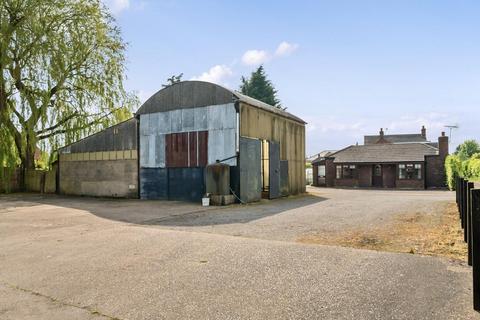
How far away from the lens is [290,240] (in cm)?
777

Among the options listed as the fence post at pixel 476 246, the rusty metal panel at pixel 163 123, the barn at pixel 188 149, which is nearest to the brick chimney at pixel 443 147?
the barn at pixel 188 149

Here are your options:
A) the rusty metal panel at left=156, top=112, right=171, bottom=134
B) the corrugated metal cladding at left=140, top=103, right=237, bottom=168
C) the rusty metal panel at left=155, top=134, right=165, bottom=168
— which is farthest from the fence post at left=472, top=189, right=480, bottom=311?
the rusty metal panel at left=155, top=134, right=165, bottom=168

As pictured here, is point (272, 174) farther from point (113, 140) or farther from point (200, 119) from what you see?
point (113, 140)

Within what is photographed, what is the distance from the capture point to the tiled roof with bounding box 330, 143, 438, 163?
3450 centimetres

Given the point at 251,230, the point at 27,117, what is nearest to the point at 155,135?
the point at 27,117

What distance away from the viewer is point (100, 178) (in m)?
21.4

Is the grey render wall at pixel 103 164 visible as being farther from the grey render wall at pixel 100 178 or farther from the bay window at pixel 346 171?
the bay window at pixel 346 171

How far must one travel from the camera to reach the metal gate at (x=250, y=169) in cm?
1704

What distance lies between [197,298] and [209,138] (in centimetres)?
1344

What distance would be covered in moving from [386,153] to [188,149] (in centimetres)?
2497

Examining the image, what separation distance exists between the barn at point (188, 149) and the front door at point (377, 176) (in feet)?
54.3

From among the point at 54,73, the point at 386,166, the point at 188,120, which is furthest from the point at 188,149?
the point at 386,166

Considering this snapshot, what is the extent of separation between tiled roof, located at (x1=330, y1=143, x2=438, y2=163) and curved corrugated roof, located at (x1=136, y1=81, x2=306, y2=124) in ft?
65.2

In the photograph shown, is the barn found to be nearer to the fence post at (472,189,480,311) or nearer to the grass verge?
the grass verge
